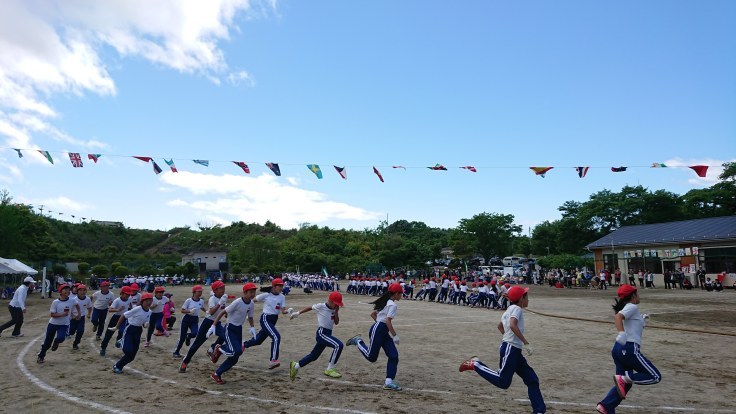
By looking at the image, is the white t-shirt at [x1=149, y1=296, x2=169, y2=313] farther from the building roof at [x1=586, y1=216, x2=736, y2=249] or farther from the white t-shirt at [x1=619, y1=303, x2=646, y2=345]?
the building roof at [x1=586, y1=216, x2=736, y2=249]

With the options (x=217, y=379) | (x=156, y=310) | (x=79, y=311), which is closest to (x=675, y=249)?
(x=156, y=310)

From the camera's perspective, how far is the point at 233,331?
8867 millimetres

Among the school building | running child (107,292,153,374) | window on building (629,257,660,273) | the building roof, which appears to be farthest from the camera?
window on building (629,257,660,273)

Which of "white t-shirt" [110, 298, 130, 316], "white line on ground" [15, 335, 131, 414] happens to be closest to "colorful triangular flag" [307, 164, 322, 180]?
"white t-shirt" [110, 298, 130, 316]

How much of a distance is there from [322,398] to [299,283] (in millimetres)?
46173

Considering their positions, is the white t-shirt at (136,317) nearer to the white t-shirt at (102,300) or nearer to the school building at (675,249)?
the white t-shirt at (102,300)

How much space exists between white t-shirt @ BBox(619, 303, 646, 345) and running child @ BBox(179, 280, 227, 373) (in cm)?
699

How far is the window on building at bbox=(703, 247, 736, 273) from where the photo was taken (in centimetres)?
3512

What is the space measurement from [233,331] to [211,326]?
4.51ft

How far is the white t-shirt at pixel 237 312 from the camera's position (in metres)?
9.04

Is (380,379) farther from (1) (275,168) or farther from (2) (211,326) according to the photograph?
(1) (275,168)

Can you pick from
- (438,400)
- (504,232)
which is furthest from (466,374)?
(504,232)

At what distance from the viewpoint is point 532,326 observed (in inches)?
653

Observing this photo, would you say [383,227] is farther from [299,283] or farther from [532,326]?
[532,326]
